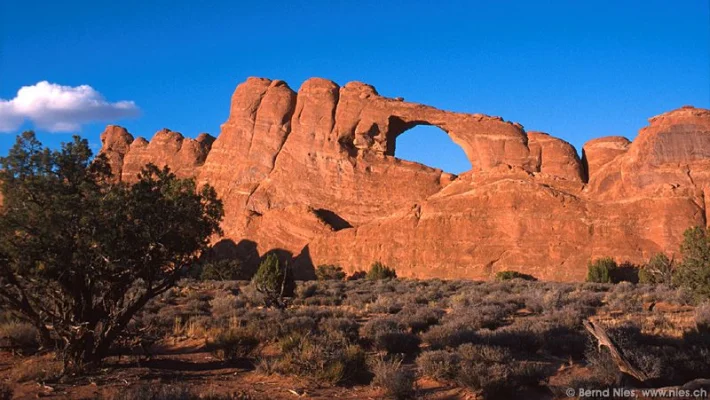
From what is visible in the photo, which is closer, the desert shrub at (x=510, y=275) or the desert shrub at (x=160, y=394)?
the desert shrub at (x=160, y=394)

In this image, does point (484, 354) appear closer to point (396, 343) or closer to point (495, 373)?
point (495, 373)

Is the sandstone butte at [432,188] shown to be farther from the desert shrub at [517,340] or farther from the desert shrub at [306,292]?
the desert shrub at [517,340]

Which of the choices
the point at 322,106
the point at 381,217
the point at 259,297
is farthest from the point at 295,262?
the point at 259,297

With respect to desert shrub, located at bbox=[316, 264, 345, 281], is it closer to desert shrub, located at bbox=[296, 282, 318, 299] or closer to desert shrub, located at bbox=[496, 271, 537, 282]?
desert shrub, located at bbox=[496, 271, 537, 282]

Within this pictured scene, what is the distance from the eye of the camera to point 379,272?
50656mm

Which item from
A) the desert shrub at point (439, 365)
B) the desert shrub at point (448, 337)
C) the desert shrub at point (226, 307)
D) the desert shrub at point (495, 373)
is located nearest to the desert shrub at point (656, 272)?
the desert shrub at point (226, 307)

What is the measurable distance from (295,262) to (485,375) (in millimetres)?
52614

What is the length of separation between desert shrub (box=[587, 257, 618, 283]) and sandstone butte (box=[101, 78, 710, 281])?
2.67 metres

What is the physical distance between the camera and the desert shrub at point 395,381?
8328 mm

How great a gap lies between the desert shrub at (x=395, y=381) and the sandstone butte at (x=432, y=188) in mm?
44115

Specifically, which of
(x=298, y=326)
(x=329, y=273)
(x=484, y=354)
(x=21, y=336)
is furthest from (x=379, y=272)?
(x=484, y=354)

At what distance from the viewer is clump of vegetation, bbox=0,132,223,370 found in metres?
9.34

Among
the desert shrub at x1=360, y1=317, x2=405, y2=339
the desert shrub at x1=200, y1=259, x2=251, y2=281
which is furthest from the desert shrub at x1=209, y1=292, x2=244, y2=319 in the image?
the desert shrub at x1=200, y1=259, x2=251, y2=281

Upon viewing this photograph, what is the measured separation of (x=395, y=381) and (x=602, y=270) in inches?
1565
